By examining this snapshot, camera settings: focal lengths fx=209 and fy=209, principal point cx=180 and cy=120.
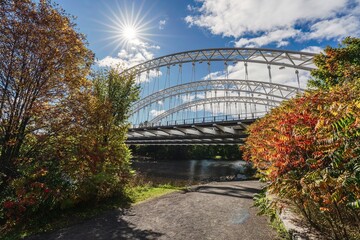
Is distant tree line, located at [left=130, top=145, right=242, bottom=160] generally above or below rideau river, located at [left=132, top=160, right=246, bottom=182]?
above

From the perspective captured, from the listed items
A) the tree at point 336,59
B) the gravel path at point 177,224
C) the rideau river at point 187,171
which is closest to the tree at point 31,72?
the gravel path at point 177,224

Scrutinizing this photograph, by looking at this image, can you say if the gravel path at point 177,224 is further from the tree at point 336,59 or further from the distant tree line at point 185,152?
the distant tree line at point 185,152

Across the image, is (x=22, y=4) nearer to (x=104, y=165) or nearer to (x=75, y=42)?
(x=75, y=42)

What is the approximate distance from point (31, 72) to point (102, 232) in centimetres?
594

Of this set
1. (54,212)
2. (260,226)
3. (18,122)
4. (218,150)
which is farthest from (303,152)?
(218,150)

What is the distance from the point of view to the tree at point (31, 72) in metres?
6.36

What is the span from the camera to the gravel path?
7047mm

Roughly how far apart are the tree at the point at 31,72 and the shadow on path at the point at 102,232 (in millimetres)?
2636

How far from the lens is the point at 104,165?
1127 centimetres

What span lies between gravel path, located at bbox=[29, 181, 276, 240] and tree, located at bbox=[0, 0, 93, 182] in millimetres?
3503

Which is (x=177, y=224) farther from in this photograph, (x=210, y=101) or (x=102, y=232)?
(x=210, y=101)

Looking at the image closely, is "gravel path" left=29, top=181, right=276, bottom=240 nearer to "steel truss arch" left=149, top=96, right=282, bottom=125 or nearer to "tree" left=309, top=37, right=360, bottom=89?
"tree" left=309, top=37, right=360, bottom=89

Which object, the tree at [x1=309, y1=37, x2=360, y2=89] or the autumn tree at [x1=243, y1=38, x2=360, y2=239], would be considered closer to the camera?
the autumn tree at [x1=243, y1=38, x2=360, y2=239]

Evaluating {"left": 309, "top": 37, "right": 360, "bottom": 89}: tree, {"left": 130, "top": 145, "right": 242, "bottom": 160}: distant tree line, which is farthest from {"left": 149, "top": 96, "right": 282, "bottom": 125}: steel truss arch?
{"left": 309, "top": 37, "right": 360, "bottom": 89}: tree
